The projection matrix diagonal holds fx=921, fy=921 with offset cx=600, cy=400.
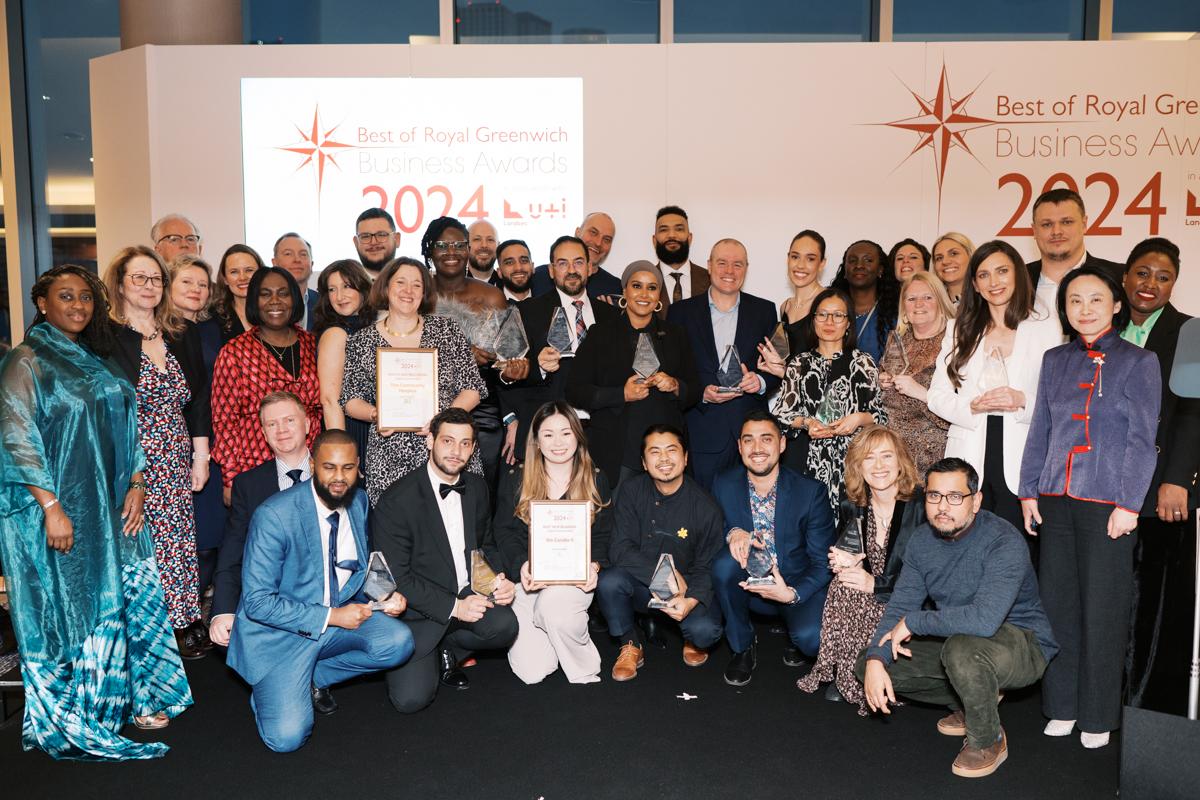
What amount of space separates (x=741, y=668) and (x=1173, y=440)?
1895 millimetres

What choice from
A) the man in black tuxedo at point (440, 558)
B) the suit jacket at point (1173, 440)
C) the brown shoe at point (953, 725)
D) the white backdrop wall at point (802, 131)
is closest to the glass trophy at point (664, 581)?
the man in black tuxedo at point (440, 558)

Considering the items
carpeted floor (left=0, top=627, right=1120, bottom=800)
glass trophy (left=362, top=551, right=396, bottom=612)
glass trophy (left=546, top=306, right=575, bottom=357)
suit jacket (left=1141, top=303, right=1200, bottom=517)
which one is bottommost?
carpeted floor (left=0, top=627, right=1120, bottom=800)

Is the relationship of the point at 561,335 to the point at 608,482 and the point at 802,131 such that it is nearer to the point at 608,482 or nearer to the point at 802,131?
the point at 608,482

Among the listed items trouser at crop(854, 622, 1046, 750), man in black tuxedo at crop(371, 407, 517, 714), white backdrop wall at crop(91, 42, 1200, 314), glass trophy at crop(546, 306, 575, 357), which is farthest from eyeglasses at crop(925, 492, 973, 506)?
white backdrop wall at crop(91, 42, 1200, 314)

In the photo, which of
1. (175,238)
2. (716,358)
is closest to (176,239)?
(175,238)

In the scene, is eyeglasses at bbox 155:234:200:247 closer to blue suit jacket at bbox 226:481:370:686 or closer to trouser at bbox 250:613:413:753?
blue suit jacket at bbox 226:481:370:686

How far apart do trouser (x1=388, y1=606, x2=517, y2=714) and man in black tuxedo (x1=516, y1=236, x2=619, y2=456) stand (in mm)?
1008

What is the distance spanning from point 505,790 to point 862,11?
6616mm

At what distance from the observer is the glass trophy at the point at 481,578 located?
3.85 meters

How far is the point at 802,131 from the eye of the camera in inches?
259

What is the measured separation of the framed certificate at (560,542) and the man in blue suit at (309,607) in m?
0.60

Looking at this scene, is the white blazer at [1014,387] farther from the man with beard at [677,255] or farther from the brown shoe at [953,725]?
the man with beard at [677,255]

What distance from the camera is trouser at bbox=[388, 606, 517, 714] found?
3.69 m

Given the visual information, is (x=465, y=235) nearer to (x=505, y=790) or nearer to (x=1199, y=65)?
(x=505, y=790)
